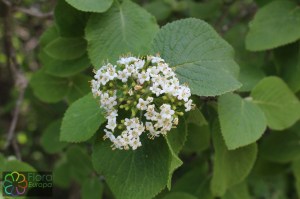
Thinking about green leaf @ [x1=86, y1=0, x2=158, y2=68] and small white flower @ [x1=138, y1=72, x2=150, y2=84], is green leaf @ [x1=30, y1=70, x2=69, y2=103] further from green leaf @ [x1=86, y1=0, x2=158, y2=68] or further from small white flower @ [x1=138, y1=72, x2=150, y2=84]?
small white flower @ [x1=138, y1=72, x2=150, y2=84]

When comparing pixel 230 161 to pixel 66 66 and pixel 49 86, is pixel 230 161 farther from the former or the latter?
pixel 49 86

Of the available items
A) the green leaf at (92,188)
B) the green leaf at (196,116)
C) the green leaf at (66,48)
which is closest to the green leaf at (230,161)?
the green leaf at (196,116)

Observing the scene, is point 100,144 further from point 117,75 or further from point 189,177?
point 189,177

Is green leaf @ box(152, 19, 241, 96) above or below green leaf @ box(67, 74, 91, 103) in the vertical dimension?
above

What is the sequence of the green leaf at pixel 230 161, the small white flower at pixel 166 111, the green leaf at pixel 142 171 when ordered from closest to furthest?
the small white flower at pixel 166 111, the green leaf at pixel 142 171, the green leaf at pixel 230 161

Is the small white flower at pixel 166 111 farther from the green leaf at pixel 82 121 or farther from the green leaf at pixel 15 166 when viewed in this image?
the green leaf at pixel 15 166

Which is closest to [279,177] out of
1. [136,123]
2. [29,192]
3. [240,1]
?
[240,1]

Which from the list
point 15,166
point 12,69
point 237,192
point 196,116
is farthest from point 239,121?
point 12,69

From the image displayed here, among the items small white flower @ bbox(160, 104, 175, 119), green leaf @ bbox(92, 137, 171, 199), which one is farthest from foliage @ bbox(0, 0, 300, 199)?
small white flower @ bbox(160, 104, 175, 119)
